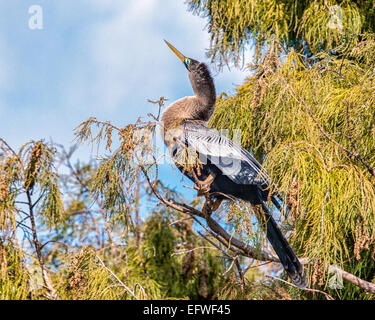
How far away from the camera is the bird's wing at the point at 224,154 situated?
7.93ft

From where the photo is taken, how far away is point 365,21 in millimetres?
3207

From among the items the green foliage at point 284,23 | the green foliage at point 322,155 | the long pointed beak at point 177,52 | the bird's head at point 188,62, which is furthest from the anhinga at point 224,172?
the green foliage at point 284,23

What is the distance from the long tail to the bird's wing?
8.6 inches

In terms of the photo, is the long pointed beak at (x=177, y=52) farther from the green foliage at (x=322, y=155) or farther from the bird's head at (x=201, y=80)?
the green foliage at (x=322, y=155)

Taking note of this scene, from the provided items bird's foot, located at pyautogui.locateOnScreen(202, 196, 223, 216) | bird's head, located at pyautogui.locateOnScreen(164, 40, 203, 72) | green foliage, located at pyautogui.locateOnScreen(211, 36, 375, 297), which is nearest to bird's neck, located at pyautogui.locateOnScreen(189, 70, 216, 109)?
bird's head, located at pyautogui.locateOnScreen(164, 40, 203, 72)

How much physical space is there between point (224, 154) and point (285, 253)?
1.94 feet

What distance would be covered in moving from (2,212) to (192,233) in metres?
1.60

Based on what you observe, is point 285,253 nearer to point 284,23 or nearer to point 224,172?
point 224,172

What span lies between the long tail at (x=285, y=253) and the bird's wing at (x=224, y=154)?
8.6 inches

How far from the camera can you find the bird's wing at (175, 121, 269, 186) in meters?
2.42

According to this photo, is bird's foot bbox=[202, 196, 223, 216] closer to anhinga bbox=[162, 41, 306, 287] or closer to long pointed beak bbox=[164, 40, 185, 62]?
anhinga bbox=[162, 41, 306, 287]

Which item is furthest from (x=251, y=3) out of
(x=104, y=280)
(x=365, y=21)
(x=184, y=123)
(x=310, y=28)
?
(x=104, y=280)
